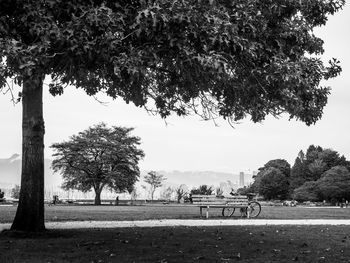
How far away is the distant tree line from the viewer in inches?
3720


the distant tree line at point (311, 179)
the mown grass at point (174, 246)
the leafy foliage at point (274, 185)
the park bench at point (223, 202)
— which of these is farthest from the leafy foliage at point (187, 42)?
the leafy foliage at point (274, 185)

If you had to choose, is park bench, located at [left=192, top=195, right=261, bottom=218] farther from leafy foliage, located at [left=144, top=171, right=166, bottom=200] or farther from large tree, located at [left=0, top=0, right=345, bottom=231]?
leafy foliage, located at [left=144, top=171, right=166, bottom=200]

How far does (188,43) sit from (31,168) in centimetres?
612

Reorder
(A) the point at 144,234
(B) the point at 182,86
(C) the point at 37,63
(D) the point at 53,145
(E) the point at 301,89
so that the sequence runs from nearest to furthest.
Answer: (C) the point at 37,63 → (E) the point at 301,89 → (B) the point at 182,86 → (A) the point at 144,234 → (D) the point at 53,145

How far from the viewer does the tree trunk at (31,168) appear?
40.1ft

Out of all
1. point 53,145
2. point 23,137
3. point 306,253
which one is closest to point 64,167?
point 53,145

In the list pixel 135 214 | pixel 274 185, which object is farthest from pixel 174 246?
pixel 274 185

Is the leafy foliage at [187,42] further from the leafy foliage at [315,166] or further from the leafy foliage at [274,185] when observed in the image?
the leafy foliage at [274,185]

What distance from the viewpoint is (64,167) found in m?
61.8

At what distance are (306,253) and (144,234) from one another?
4.48 meters

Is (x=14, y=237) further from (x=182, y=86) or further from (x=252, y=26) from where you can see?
(x=252, y=26)

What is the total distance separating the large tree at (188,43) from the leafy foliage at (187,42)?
0.06ft

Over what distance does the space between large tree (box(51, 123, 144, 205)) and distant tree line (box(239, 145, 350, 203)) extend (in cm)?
4820

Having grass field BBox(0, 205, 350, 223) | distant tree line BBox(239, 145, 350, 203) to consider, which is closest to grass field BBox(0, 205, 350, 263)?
grass field BBox(0, 205, 350, 223)
